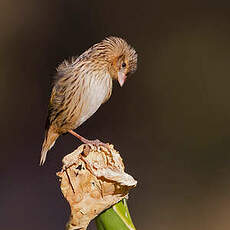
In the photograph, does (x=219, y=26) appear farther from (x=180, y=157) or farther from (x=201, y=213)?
(x=201, y=213)

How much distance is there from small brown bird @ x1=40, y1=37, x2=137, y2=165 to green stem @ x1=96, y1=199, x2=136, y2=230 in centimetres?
54

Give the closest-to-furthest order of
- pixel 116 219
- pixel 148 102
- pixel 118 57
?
pixel 116 219 < pixel 118 57 < pixel 148 102

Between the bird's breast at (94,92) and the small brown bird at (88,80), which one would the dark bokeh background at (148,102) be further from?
the bird's breast at (94,92)

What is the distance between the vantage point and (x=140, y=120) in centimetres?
270

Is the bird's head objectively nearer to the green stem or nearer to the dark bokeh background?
the green stem

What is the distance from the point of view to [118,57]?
139cm

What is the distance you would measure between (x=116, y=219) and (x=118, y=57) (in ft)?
2.18

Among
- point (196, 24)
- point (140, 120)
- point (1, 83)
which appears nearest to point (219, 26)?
point (196, 24)

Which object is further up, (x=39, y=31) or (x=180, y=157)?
(x=39, y=31)

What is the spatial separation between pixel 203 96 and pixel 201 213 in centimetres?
54

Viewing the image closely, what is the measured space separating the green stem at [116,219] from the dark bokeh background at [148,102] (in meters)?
1.83

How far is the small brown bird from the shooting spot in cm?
140

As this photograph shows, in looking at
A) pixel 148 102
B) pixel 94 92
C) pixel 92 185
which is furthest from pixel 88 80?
pixel 148 102

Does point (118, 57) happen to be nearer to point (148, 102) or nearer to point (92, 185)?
point (92, 185)
